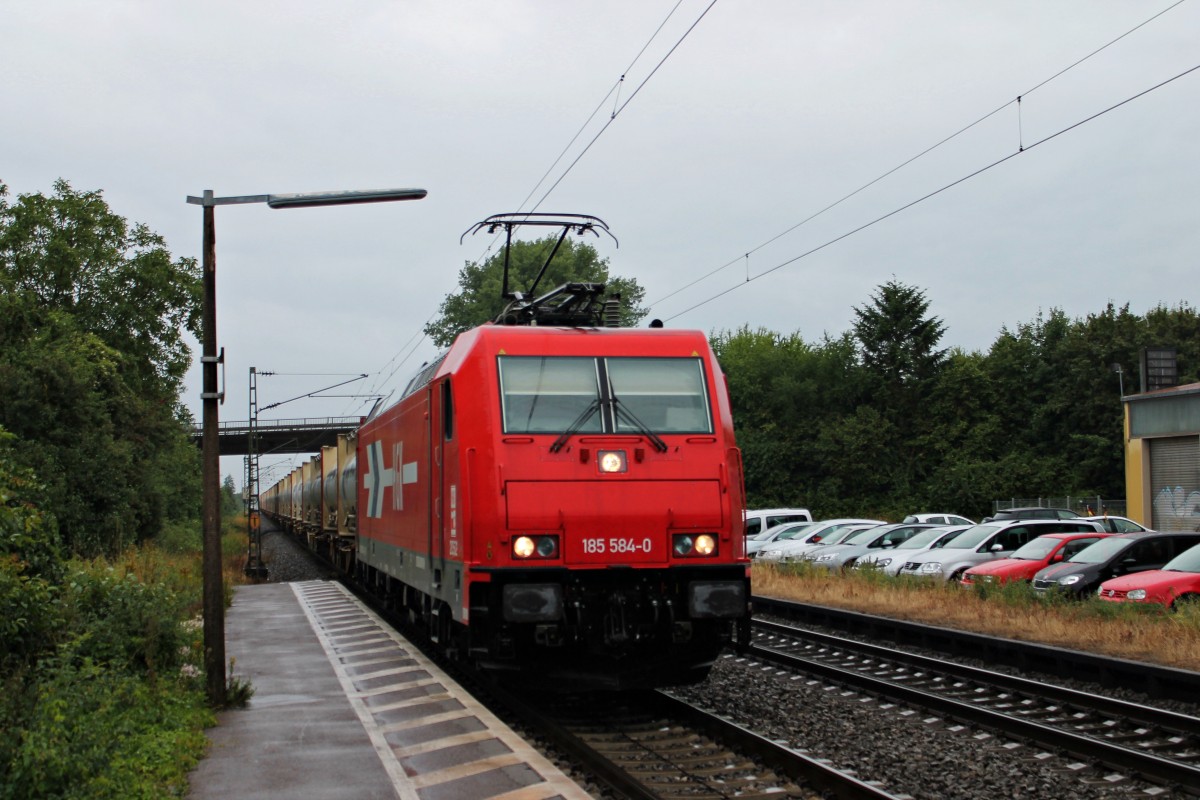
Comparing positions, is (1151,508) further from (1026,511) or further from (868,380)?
(868,380)

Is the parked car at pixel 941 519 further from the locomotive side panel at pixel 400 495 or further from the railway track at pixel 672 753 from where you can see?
the railway track at pixel 672 753

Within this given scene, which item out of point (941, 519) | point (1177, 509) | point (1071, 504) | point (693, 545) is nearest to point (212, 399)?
point (693, 545)

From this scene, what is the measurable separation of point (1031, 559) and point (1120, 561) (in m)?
2.34

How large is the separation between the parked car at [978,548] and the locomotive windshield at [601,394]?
12825 millimetres

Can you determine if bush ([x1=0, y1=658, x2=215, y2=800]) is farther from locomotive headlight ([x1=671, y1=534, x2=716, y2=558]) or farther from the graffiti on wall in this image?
Result: the graffiti on wall

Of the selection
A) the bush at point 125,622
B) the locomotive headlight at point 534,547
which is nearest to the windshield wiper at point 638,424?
the locomotive headlight at point 534,547

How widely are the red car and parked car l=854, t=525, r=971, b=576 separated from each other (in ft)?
11.3

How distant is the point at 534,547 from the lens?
1011cm

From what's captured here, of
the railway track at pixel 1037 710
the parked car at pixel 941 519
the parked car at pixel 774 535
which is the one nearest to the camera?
the railway track at pixel 1037 710

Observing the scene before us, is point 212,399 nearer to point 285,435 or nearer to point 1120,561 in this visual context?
point 1120,561

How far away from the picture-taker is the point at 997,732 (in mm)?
10188

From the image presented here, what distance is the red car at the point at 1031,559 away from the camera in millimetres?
20094

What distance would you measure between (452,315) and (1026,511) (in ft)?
139

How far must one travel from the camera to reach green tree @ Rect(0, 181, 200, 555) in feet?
91.9
